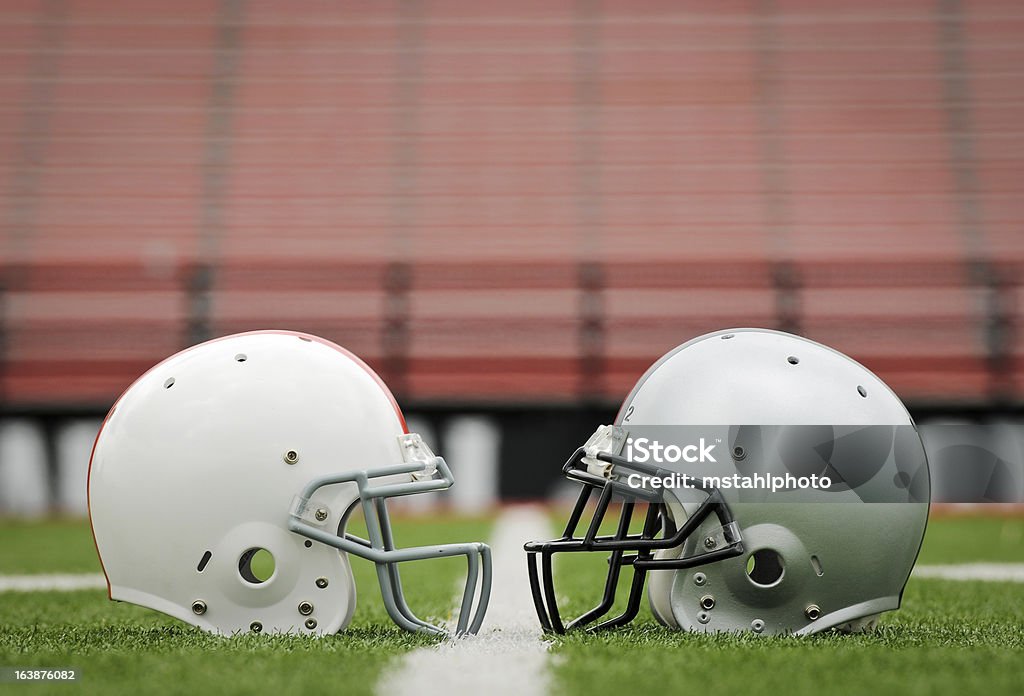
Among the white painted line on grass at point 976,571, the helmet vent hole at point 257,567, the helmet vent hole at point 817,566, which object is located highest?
the helmet vent hole at point 817,566

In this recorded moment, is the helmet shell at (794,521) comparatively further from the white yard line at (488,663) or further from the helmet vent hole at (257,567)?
the helmet vent hole at (257,567)

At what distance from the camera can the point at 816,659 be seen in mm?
1790

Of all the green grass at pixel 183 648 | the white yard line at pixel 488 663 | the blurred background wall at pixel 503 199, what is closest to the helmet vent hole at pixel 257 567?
the green grass at pixel 183 648

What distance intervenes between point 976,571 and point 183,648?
2.90 metres

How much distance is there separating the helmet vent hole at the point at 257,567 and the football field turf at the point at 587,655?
13 cm

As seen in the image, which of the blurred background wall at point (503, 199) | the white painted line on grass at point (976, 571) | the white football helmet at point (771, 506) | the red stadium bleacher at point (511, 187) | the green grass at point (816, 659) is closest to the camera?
the green grass at point (816, 659)

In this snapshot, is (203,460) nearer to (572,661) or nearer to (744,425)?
(572,661)

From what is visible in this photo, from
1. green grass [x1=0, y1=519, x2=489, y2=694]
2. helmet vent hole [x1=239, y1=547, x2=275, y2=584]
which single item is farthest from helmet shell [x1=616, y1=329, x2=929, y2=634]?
helmet vent hole [x1=239, y1=547, x2=275, y2=584]

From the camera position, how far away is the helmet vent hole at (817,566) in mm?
2045

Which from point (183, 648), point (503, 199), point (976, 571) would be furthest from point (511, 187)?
point (183, 648)

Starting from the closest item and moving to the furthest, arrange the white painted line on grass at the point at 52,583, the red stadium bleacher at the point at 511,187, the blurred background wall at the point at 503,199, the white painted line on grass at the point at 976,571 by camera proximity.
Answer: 1. the white painted line on grass at the point at 52,583
2. the white painted line on grass at the point at 976,571
3. the blurred background wall at the point at 503,199
4. the red stadium bleacher at the point at 511,187

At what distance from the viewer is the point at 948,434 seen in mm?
7508

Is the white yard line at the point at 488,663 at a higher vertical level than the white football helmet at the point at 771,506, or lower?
lower

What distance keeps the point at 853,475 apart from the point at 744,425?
221mm
